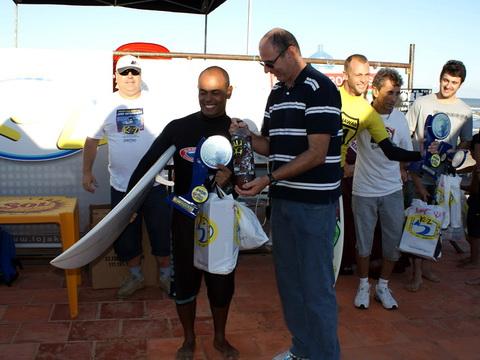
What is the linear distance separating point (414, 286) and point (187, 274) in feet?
7.83

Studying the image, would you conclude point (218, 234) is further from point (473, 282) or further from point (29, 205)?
point (473, 282)

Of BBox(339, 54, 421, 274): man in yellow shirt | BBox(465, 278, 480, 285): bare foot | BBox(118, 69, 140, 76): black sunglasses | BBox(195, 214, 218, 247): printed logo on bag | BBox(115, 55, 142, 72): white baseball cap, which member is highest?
BBox(115, 55, 142, 72): white baseball cap

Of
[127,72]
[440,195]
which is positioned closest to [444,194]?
[440,195]

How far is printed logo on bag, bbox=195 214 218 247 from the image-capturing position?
8.72ft

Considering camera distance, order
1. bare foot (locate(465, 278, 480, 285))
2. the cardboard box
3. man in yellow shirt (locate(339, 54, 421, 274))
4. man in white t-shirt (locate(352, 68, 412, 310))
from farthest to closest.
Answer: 1. bare foot (locate(465, 278, 480, 285))
2. the cardboard box
3. man in white t-shirt (locate(352, 68, 412, 310))
4. man in yellow shirt (locate(339, 54, 421, 274))

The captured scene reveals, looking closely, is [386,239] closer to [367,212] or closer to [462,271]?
[367,212]

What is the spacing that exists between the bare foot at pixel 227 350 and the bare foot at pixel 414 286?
6.44ft

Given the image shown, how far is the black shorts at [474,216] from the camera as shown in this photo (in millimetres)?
4820

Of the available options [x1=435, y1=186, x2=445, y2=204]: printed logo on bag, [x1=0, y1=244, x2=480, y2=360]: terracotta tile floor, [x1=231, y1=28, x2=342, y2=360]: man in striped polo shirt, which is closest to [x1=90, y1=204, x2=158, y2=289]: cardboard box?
[x1=0, y1=244, x2=480, y2=360]: terracotta tile floor

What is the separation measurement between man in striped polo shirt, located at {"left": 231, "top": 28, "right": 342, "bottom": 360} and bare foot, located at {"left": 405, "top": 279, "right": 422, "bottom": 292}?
1958mm

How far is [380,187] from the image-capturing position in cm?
371

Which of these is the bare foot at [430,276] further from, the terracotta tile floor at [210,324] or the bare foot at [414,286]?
the bare foot at [414,286]

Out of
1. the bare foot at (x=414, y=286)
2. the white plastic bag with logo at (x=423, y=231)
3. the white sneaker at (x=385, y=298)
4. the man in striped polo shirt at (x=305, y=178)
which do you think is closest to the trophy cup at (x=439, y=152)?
the white plastic bag with logo at (x=423, y=231)

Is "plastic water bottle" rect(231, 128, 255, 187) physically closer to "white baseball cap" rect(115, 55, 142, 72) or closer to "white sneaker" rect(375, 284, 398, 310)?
"white baseball cap" rect(115, 55, 142, 72)
